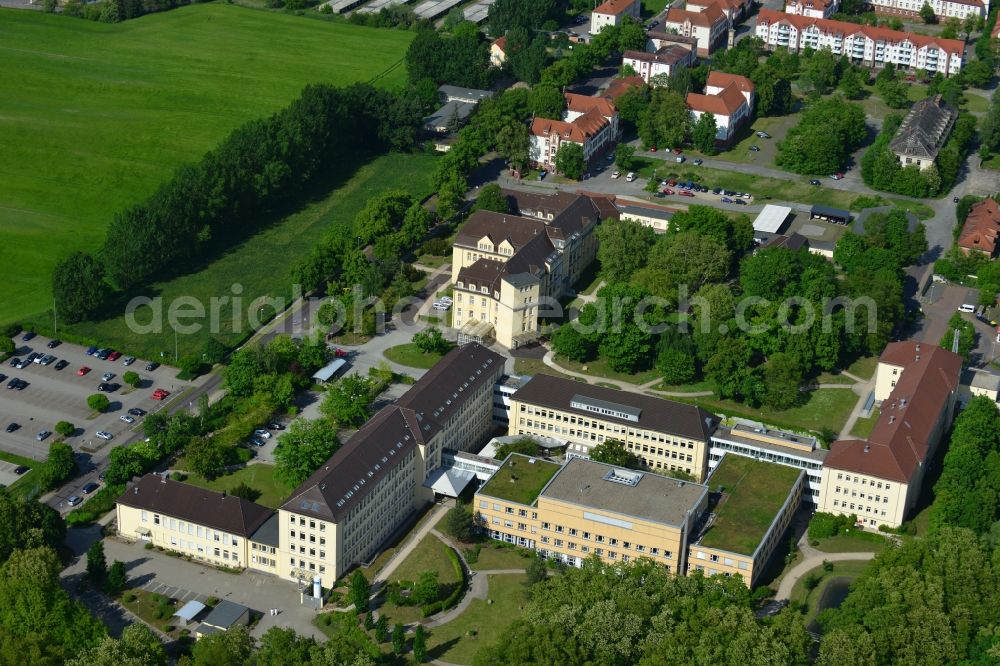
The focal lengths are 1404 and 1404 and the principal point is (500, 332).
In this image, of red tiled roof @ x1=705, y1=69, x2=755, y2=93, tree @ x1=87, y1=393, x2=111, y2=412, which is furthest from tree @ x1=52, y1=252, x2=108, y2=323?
red tiled roof @ x1=705, y1=69, x2=755, y2=93

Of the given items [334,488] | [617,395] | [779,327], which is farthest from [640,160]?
[334,488]

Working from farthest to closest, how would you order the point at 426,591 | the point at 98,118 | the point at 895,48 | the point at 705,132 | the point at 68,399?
the point at 895,48
the point at 98,118
the point at 705,132
the point at 68,399
the point at 426,591

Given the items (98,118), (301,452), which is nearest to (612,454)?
(301,452)

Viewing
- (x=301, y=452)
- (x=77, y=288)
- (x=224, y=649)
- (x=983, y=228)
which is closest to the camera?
(x=224, y=649)

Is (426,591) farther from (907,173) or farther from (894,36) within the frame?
(894,36)

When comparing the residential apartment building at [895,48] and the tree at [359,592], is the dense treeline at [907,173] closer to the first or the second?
the residential apartment building at [895,48]

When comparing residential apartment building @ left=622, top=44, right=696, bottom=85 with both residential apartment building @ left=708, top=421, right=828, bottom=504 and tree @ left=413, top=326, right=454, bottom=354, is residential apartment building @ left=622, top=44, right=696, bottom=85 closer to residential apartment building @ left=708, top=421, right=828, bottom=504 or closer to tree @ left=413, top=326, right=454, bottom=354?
tree @ left=413, top=326, right=454, bottom=354

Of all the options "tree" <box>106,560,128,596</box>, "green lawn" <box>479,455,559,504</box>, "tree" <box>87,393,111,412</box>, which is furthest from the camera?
"tree" <box>87,393,111,412</box>
